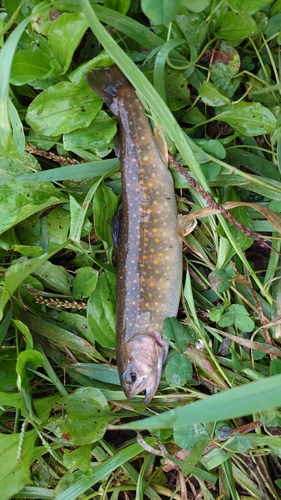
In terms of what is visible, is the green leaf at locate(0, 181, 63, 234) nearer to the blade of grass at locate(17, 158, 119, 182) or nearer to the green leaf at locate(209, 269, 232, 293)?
the blade of grass at locate(17, 158, 119, 182)

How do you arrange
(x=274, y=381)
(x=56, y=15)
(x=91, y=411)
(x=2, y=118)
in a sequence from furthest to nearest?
(x=91, y=411)
(x=56, y=15)
(x=2, y=118)
(x=274, y=381)

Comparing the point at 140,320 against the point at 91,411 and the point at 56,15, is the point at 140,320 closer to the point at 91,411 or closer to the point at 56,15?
the point at 91,411

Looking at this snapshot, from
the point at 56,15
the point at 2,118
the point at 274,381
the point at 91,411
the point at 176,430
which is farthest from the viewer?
the point at 91,411

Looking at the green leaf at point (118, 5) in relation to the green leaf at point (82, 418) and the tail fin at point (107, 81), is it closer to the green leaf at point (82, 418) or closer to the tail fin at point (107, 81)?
the tail fin at point (107, 81)

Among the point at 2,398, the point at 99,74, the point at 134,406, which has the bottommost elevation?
the point at 134,406

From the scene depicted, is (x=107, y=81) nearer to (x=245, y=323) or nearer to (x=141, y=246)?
(x=141, y=246)

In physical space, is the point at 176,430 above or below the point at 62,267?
below

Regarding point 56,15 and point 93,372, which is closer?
point 56,15

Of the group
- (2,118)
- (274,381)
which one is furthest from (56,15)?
(274,381)
